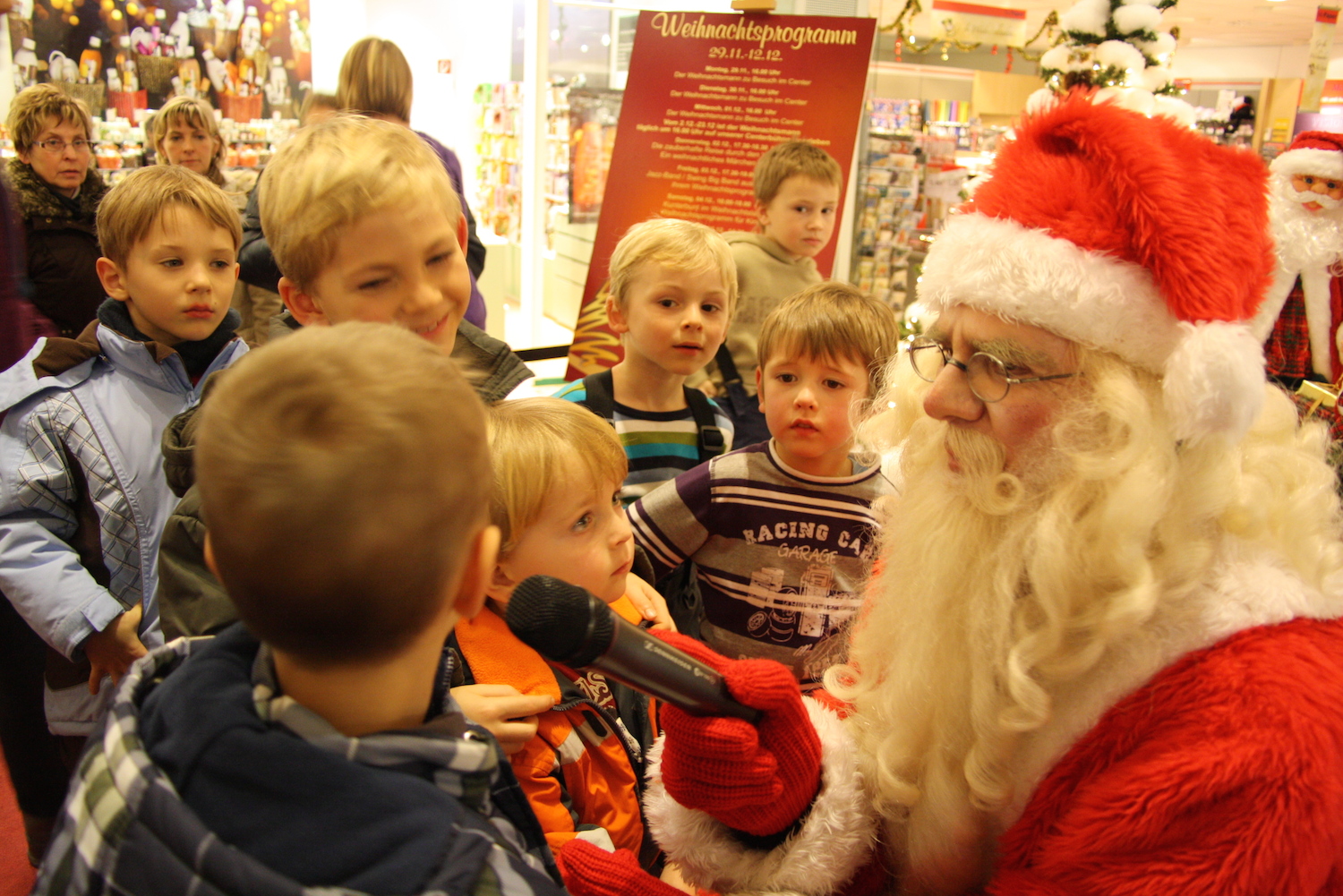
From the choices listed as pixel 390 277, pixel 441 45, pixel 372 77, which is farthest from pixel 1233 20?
pixel 390 277

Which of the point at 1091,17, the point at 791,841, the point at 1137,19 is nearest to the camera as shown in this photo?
the point at 791,841

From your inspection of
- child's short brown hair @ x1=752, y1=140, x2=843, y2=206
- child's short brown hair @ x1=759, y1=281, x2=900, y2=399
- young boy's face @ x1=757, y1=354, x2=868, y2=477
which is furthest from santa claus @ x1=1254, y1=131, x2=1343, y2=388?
young boy's face @ x1=757, y1=354, x2=868, y2=477

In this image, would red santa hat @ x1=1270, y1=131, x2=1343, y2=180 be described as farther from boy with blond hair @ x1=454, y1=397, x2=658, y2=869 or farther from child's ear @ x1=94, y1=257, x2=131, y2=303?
child's ear @ x1=94, y1=257, x2=131, y2=303

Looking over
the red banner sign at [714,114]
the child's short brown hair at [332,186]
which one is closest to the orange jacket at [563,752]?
the child's short brown hair at [332,186]

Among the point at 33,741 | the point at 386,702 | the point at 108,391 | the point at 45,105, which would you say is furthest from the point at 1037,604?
the point at 45,105

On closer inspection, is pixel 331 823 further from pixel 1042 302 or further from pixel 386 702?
pixel 1042 302

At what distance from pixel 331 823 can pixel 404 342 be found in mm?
378

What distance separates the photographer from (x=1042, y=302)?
46.1 inches

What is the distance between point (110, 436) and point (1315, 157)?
4.82 m

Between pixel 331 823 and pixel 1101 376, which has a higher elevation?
pixel 1101 376

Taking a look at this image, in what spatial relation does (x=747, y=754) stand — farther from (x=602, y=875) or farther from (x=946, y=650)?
(x=946, y=650)

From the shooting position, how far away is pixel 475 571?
0.80m

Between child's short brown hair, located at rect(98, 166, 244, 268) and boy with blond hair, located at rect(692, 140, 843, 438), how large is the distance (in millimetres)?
1685

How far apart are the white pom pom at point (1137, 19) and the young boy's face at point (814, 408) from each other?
4.08 metres
